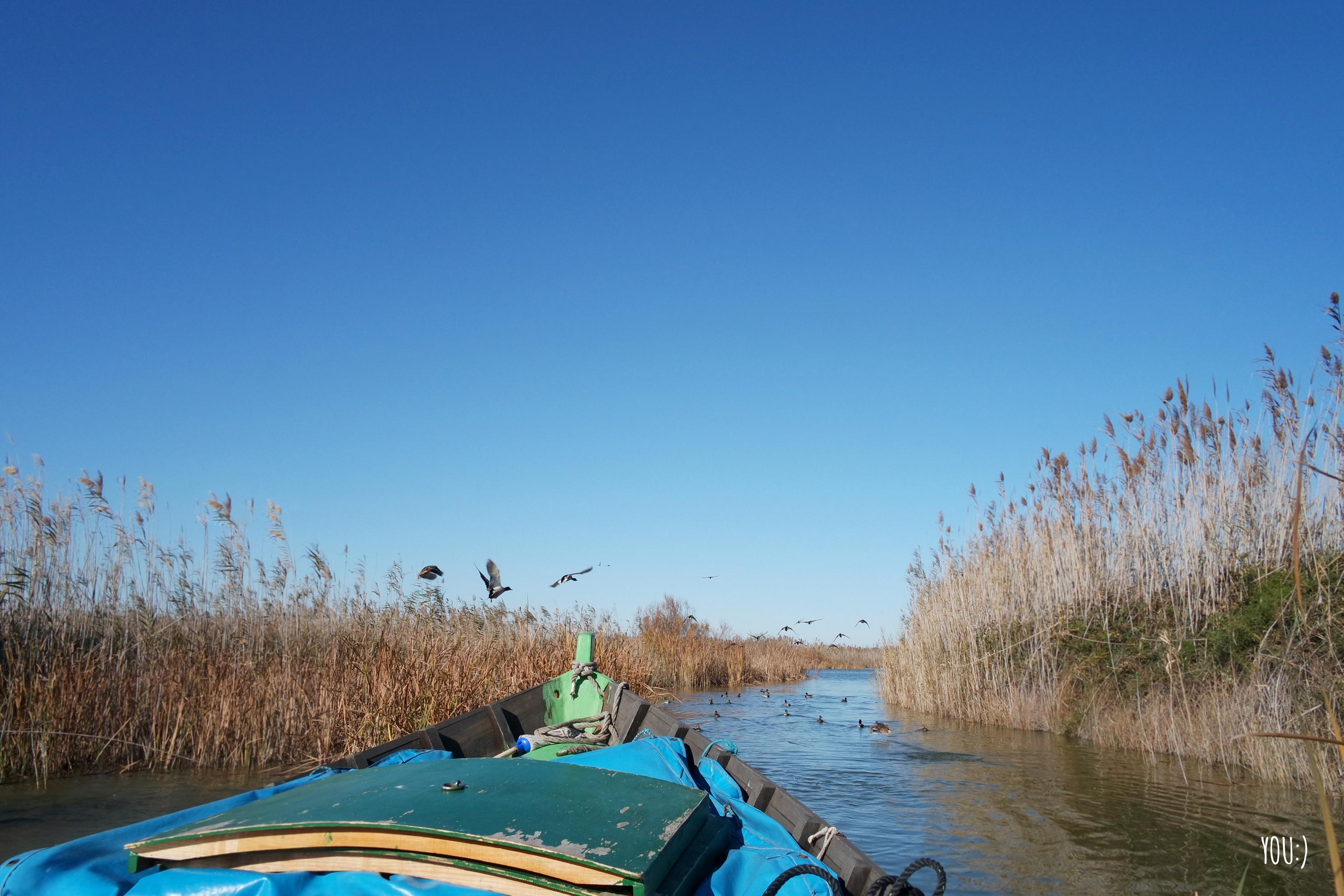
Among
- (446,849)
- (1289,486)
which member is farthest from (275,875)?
(1289,486)

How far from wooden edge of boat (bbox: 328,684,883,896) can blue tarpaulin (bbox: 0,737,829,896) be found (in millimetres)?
190

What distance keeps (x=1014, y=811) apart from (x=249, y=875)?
24.2 ft

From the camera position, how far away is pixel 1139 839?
6.99m

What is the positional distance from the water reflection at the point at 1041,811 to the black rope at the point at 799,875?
3.56 metres

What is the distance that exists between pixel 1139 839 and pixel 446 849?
21.5 ft

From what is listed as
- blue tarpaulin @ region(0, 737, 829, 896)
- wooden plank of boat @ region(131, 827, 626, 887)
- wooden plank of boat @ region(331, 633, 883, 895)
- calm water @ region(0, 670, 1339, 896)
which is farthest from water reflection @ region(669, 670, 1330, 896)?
wooden plank of boat @ region(131, 827, 626, 887)

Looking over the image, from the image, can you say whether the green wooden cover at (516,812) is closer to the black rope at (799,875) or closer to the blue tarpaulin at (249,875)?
the blue tarpaulin at (249,875)

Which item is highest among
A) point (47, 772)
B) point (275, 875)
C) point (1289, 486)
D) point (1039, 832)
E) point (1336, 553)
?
point (1289, 486)

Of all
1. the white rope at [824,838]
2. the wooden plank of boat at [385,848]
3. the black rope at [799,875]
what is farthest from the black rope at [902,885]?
the wooden plank of boat at [385,848]

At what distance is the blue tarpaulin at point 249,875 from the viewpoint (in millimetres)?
2594

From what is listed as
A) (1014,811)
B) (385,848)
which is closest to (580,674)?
(1014,811)

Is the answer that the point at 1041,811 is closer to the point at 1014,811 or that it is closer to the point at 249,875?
the point at 1014,811

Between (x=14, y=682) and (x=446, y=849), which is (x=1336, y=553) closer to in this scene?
(x=446, y=849)

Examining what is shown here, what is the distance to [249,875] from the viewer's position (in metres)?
2.64
